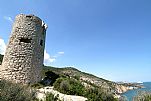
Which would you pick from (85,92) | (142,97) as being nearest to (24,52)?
(85,92)

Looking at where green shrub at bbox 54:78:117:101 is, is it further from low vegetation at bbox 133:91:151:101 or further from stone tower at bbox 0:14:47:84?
low vegetation at bbox 133:91:151:101

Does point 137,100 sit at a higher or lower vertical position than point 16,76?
lower

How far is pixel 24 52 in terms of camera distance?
14.5m

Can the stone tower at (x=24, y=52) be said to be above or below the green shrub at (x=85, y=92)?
above

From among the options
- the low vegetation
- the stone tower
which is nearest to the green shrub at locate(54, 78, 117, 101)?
the stone tower

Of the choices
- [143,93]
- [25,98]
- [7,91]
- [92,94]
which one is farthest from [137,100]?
[7,91]

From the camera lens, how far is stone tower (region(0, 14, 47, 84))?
1422 centimetres

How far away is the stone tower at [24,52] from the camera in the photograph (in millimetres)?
14219

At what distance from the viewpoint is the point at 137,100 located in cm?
941

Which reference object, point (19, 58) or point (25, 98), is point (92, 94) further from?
point (25, 98)

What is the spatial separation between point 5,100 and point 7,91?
0.59 meters

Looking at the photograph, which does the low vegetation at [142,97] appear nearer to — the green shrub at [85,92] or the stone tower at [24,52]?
the green shrub at [85,92]

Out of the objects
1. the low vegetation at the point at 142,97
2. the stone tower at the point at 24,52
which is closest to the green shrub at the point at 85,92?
the stone tower at the point at 24,52

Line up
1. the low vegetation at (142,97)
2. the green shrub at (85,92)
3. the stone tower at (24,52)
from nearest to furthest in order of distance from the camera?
the low vegetation at (142,97) < the green shrub at (85,92) < the stone tower at (24,52)
